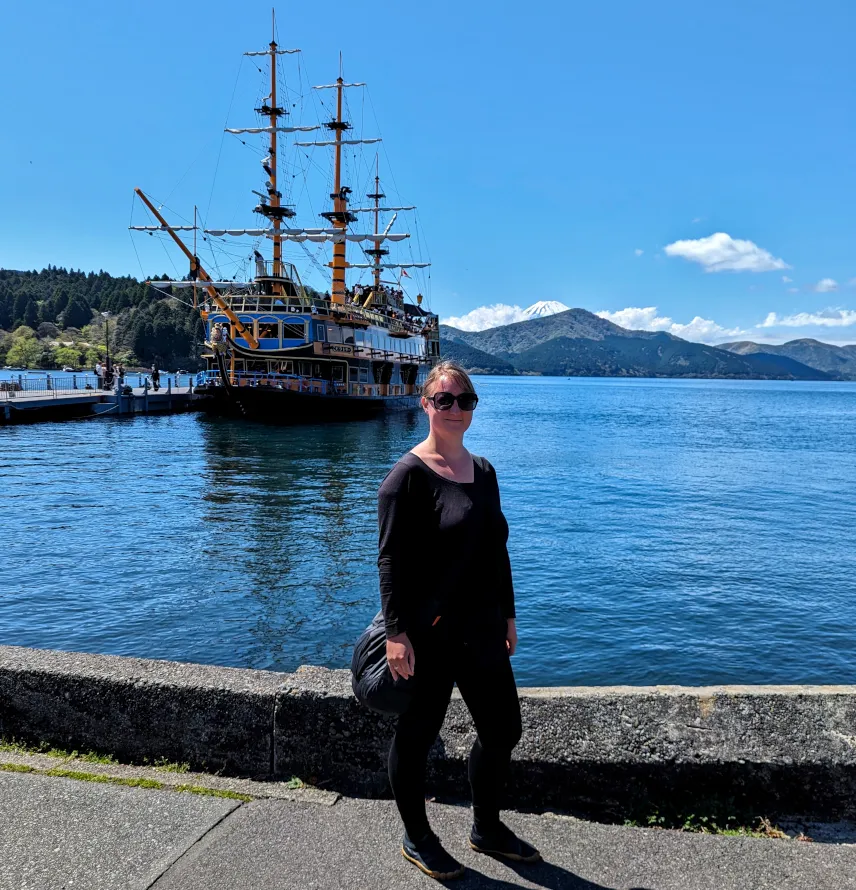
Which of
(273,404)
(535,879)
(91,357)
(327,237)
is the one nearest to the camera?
(535,879)

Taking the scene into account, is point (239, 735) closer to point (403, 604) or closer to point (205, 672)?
point (205, 672)

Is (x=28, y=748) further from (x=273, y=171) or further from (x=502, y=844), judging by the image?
(x=273, y=171)

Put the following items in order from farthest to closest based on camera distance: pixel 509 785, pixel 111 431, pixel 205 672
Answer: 1. pixel 111 431
2. pixel 205 672
3. pixel 509 785

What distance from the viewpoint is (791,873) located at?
108 inches

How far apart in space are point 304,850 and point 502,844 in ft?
2.41

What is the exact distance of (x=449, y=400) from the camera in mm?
3010

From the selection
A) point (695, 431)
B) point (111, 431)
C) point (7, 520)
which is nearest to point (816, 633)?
point (7, 520)

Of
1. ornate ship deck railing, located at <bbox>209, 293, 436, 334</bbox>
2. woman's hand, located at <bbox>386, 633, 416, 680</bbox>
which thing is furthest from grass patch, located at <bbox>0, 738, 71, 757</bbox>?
ornate ship deck railing, located at <bbox>209, 293, 436, 334</bbox>

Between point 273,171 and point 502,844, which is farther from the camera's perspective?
point 273,171

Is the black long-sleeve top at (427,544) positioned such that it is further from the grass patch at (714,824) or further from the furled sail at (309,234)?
the furled sail at (309,234)

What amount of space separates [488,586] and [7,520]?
16554 mm

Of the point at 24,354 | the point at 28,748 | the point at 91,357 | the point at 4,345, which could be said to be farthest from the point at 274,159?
the point at 4,345

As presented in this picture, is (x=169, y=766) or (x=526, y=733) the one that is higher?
(x=526, y=733)

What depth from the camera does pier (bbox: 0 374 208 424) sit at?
1612 inches
